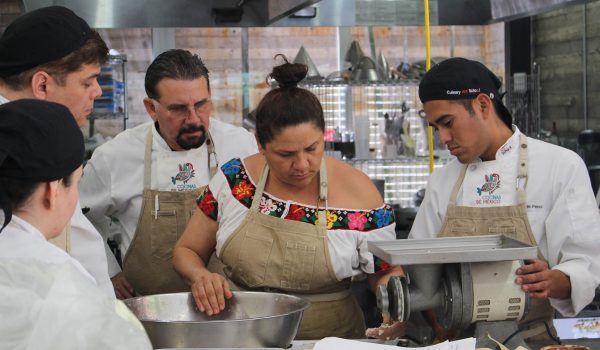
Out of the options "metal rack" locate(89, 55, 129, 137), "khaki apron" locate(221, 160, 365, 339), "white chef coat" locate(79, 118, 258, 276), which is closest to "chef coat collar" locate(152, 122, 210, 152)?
"white chef coat" locate(79, 118, 258, 276)

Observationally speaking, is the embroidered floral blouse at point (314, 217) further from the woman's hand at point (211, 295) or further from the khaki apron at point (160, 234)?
the khaki apron at point (160, 234)

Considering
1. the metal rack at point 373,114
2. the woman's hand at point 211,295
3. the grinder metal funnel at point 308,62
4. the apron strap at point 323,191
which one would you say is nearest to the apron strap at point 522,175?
the apron strap at point 323,191

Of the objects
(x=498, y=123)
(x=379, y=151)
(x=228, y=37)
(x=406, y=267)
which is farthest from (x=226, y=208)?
(x=228, y=37)

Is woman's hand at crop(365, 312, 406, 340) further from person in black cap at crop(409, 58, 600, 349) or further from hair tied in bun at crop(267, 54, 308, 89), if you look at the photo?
hair tied in bun at crop(267, 54, 308, 89)

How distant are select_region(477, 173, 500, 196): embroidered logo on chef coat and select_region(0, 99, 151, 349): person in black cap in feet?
4.27

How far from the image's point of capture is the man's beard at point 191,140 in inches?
117

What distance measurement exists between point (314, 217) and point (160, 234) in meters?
0.75

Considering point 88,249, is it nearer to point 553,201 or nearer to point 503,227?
point 503,227

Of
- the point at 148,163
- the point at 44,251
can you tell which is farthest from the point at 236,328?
the point at 148,163

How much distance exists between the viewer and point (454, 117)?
2488 mm

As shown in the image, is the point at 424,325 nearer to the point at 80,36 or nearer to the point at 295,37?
the point at 80,36

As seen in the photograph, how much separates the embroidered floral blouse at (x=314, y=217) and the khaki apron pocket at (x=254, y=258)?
0.07m

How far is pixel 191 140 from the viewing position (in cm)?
299

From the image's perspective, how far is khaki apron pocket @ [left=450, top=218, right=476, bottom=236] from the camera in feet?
8.40
